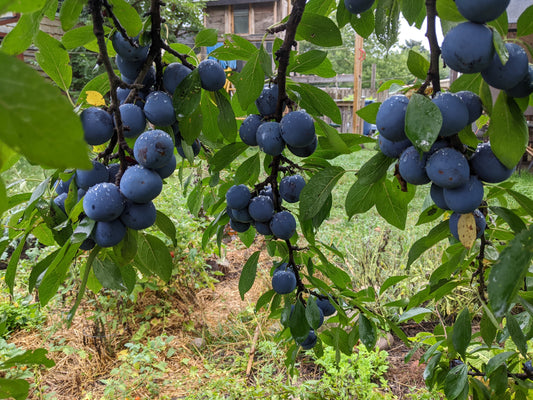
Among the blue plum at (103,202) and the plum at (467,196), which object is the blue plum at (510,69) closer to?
the plum at (467,196)

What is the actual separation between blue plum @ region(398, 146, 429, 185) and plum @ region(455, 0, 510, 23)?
0.15 meters

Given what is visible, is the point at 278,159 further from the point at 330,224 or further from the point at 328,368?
the point at 330,224

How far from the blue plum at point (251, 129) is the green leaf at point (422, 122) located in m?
0.35

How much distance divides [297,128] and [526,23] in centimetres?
32

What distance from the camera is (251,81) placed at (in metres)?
0.65

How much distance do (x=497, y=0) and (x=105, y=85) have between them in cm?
61

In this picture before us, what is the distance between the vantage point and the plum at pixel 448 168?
1.45 ft

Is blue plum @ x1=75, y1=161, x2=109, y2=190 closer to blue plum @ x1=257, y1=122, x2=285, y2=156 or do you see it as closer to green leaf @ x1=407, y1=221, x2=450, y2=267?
blue plum @ x1=257, y1=122, x2=285, y2=156

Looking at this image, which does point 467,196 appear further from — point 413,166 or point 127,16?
point 127,16

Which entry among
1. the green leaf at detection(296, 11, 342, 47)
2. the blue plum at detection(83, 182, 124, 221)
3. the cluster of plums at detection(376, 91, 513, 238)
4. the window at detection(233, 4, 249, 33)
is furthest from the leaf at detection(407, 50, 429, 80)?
the window at detection(233, 4, 249, 33)

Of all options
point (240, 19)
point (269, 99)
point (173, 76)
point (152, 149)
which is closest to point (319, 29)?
point (269, 99)

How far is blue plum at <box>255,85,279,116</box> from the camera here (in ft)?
2.34

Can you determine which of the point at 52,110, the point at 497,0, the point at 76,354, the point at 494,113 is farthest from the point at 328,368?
the point at 52,110

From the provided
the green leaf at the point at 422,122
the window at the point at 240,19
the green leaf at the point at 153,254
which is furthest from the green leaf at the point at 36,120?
the window at the point at 240,19
